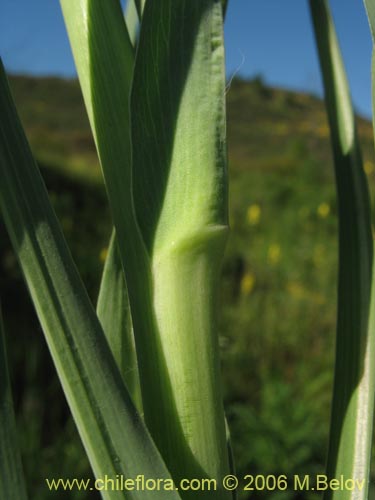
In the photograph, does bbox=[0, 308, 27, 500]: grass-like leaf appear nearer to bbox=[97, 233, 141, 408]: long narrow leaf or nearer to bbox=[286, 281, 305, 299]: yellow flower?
bbox=[97, 233, 141, 408]: long narrow leaf

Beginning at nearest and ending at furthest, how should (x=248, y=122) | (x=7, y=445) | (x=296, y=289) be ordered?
(x=7, y=445), (x=296, y=289), (x=248, y=122)

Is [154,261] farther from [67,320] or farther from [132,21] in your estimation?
[132,21]

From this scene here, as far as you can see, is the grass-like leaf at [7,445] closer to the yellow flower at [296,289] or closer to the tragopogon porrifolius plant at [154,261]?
the tragopogon porrifolius plant at [154,261]

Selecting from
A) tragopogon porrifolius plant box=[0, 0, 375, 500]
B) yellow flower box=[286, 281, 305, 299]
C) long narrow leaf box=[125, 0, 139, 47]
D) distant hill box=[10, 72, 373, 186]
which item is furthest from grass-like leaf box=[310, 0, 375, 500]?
distant hill box=[10, 72, 373, 186]

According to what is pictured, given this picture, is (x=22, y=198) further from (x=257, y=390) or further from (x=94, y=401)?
(x=257, y=390)

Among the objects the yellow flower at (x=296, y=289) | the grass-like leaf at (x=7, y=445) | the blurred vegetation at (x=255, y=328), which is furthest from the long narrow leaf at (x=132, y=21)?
the yellow flower at (x=296, y=289)

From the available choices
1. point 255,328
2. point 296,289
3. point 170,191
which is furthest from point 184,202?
point 296,289
